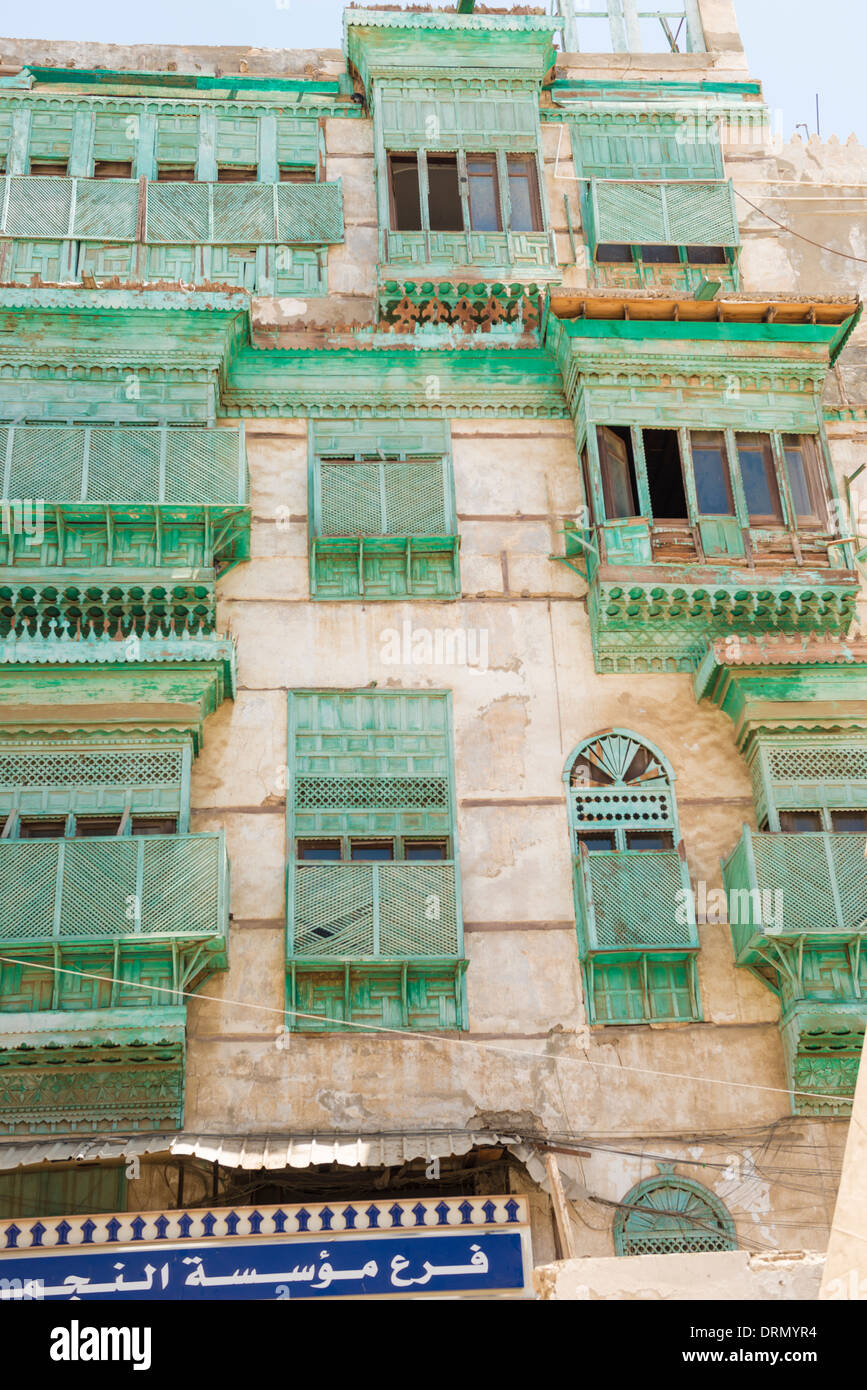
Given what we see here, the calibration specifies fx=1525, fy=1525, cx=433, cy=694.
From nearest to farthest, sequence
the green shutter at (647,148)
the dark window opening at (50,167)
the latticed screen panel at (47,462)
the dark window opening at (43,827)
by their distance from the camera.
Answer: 1. the dark window opening at (43,827)
2. the latticed screen panel at (47,462)
3. the dark window opening at (50,167)
4. the green shutter at (647,148)

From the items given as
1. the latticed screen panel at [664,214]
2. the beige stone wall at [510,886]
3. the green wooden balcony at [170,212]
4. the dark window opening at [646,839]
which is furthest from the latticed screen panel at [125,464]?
the latticed screen panel at [664,214]

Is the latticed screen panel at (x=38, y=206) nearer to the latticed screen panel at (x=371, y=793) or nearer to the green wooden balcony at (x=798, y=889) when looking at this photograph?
the latticed screen panel at (x=371, y=793)

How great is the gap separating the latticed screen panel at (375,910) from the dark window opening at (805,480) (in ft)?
17.3

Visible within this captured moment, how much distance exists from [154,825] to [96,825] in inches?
19.7

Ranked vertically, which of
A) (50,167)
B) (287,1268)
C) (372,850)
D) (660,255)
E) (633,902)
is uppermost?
(50,167)

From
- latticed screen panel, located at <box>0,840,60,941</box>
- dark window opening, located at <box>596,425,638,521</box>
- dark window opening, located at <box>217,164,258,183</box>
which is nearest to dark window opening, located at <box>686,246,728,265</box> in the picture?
dark window opening, located at <box>596,425,638,521</box>

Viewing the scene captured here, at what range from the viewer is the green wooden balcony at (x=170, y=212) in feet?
54.7

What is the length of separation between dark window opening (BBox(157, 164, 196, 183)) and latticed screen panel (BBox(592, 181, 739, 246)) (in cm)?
457

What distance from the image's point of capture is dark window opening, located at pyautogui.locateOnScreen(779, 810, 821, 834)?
540 inches

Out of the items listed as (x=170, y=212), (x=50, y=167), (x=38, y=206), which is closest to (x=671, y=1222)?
(x=170, y=212)

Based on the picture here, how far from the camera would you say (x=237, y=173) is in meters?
17.4

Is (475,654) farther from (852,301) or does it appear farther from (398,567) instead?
(852,301)

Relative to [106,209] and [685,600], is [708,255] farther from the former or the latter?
[106,209]

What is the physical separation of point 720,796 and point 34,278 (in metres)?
8.64
